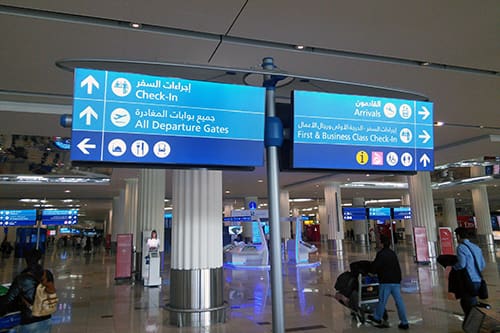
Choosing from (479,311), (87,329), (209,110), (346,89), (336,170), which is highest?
(346,89)

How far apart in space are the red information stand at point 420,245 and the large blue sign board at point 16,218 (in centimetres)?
2753

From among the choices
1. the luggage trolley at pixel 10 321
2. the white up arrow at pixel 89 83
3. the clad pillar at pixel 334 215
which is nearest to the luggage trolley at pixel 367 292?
the luggage trolley at pixel 10 321

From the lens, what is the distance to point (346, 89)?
147 inches

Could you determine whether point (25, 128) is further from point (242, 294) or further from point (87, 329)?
point (242, 294)

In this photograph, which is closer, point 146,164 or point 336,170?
point 146,164

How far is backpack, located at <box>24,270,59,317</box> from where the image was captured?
4.34 metres

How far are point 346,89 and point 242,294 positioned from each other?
28.1ft

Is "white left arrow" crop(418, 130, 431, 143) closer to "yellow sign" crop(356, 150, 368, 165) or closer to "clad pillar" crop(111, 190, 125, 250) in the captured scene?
"yellow sign" crop(356, 150, 368, 165)

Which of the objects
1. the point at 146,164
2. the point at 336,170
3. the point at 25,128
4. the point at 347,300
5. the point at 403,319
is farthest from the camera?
the point at 25,128

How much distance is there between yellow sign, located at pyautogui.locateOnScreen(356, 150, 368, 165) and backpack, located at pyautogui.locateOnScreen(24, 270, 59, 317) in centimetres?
376

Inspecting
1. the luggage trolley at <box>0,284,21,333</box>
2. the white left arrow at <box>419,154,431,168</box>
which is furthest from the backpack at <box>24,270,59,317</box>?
the white left arrow at <box>419,154,431,168</box>

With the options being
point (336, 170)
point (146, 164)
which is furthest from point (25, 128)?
point (336, 170)

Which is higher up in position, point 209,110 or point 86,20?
point 86,20

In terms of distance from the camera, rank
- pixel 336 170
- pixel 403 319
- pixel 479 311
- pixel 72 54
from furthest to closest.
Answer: pixel 403 319 → pixel 72 54 → pixel 479 311 → pixel 336 170
